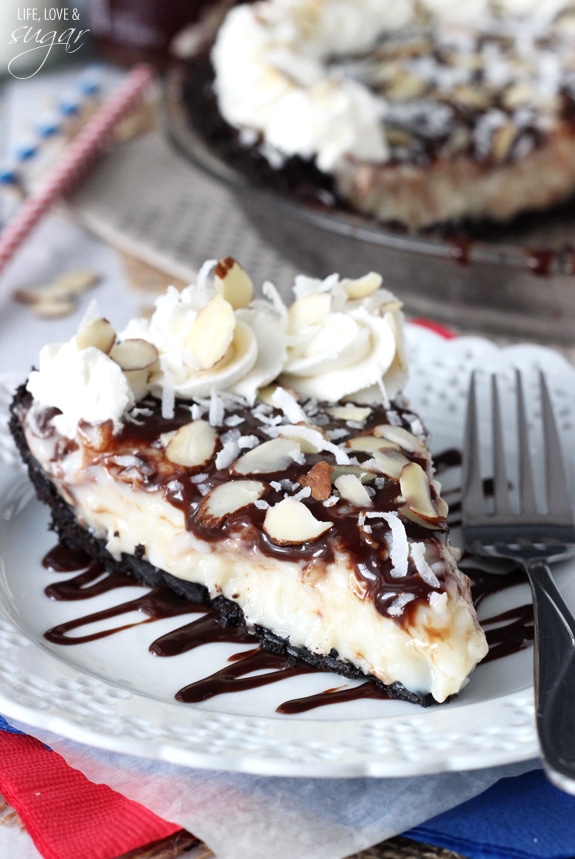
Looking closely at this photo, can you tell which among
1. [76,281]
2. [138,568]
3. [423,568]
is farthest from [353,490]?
[76,281]

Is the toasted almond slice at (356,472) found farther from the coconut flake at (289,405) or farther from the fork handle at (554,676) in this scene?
the fork handle at (554,676)

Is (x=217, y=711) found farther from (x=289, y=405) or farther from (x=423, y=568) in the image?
(x=289, y=405)

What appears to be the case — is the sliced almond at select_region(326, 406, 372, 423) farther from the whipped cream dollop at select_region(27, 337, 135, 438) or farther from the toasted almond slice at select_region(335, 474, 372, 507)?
the whipped cream dollop at select_region(27, 337, 135, 438)

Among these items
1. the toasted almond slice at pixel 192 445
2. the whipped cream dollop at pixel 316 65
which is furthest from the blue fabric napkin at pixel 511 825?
the whipped cream dollop at pixel 316 65

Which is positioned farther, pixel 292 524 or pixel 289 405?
pixel 289 405

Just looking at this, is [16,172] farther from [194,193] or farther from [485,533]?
[485,533]

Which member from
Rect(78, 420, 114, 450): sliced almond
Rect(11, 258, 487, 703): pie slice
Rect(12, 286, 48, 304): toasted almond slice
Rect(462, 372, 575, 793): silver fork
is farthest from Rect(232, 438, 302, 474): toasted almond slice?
Rect(12, 286, 48, 304): toasted almond slice
